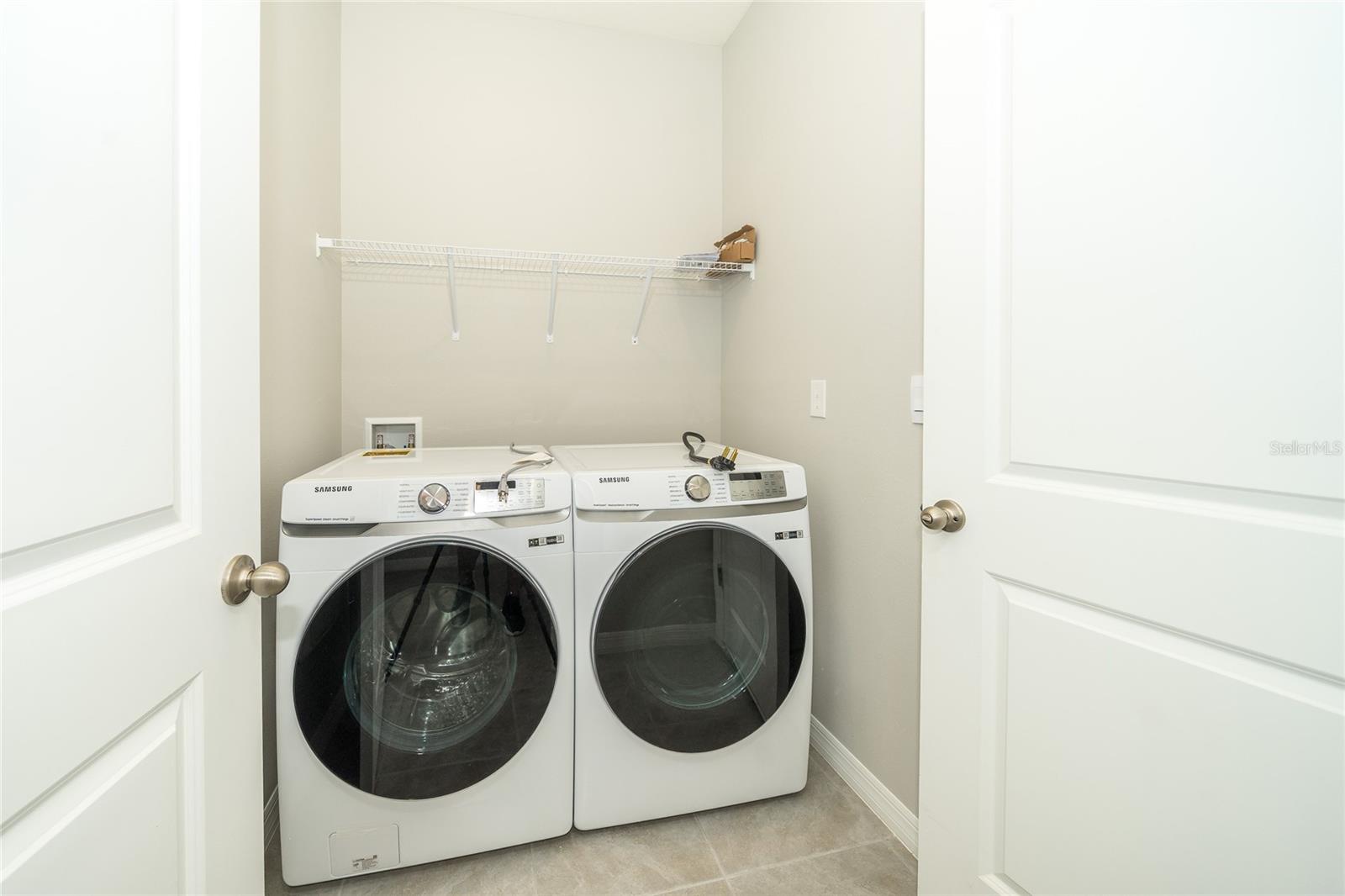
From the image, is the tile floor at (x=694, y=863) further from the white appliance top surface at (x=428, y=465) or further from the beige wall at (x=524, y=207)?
the beige wall at (x=524, y=207)

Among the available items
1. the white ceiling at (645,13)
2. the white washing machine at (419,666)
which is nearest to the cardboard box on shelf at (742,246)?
the white ceiling at (645,13)

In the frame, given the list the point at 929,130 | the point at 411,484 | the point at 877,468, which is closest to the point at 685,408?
the point at 877,468

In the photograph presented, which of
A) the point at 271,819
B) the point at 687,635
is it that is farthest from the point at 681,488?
the point at 271,819

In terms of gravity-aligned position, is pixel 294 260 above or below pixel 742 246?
below

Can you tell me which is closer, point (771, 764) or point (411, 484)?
point (411, 484)

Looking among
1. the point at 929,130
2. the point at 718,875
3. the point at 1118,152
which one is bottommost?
the point at 718,875

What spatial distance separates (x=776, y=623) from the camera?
149cm

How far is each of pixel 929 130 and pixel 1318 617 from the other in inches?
36.1

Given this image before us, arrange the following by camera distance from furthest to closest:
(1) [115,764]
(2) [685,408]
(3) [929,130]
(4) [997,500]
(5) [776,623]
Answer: (2) [685,408]
(5) [776,623]
(3) [929,130]
(4) [997,500]
(1) [115,764]

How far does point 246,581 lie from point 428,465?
80 centimetres

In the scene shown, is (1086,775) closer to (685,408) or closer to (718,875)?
(718,875)

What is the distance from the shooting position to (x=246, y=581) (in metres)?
0.73

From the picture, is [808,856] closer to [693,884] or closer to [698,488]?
[693,884]

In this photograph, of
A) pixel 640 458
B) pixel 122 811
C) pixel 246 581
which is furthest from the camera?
pixel 640 458
